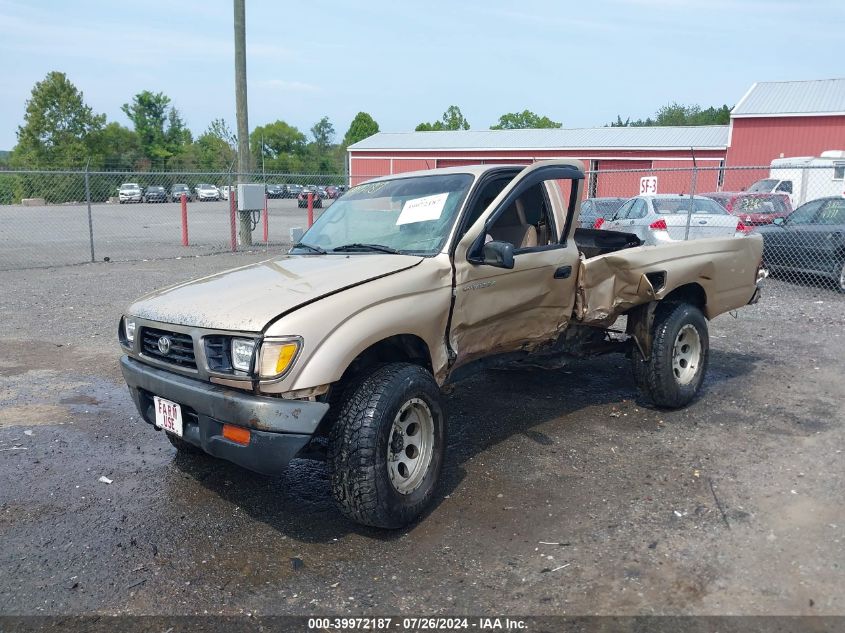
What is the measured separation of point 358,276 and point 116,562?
6.11ft

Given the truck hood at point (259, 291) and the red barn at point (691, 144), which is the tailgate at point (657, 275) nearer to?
the truck hood at point (259, 291)

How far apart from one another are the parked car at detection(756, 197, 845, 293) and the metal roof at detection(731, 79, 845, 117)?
19.3 metres

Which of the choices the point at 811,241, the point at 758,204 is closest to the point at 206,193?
the point at 758,204

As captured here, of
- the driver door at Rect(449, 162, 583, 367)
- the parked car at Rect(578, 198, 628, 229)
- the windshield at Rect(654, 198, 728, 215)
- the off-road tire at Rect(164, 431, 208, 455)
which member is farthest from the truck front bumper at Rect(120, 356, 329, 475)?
the parked car at Rect(578, 198, 628, 229)

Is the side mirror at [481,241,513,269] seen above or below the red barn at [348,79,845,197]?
below

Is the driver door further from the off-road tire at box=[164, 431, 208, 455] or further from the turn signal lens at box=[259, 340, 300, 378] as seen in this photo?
the off-road tire at box=[164, 431, 208, 455]

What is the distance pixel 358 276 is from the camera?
12.5ft

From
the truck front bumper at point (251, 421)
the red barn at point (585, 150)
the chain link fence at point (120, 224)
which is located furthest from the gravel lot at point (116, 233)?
the truck front bumper at point (251, 421)

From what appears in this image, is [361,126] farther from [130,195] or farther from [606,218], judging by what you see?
[606,218]

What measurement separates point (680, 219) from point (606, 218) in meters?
2.37

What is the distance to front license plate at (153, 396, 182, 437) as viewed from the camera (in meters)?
3.63

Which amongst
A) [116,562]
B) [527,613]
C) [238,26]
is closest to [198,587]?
[116,562]

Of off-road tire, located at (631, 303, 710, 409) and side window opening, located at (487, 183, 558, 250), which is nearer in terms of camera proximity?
side window opening, located at (487, 183, 558, 250)

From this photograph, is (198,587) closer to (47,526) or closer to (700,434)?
(47,526)
